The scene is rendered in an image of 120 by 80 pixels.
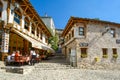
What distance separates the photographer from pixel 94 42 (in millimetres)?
19062

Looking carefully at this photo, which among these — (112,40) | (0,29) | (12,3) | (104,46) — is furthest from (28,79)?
(112,40)

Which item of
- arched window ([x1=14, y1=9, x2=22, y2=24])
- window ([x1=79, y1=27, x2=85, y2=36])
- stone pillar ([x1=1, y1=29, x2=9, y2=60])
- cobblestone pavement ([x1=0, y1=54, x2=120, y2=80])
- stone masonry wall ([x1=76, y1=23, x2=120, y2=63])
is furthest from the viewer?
window ([x1=79, y1=27, x2=85, y2=36])

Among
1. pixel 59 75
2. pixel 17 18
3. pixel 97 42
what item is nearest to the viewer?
pixel 59 75

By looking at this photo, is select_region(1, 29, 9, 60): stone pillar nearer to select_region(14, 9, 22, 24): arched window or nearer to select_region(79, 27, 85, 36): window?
select_region(14, 9, 22, 24): arched window

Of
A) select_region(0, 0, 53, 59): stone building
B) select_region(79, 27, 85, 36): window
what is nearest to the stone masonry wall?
select_region(79, 27, 85, 36): window

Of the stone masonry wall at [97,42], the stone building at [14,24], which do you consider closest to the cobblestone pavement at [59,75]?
the stone building at [14,24]

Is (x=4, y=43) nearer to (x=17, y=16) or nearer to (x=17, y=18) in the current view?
(x=17, y=18)

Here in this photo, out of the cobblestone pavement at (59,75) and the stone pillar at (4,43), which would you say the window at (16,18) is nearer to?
the stone pillar at (4,43)

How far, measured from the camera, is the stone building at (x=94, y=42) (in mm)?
18531

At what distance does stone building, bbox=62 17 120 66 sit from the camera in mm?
18531

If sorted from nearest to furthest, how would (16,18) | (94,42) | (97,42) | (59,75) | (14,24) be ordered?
(59,75)
(14,24)
(16,18)
(94,42)
(97,42)

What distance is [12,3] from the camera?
611 inches

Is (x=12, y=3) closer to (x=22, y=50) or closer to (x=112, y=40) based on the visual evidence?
(x=22, y=50)

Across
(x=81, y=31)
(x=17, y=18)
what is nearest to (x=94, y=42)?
(x=81, y=31)
